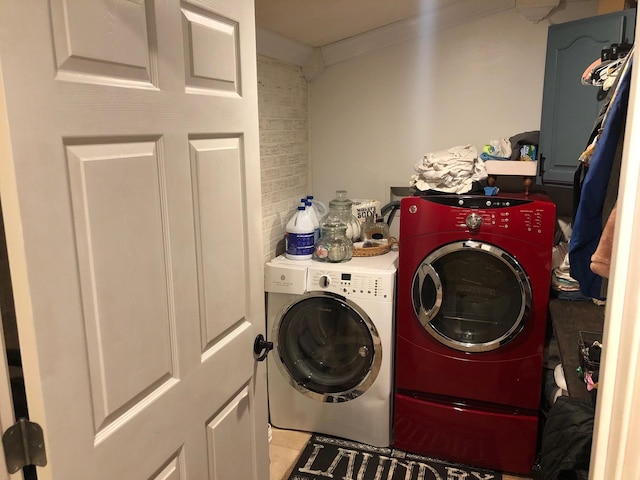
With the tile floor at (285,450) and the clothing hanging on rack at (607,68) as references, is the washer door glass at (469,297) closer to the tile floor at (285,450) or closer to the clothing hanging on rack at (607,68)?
the tile floor at (285,450)

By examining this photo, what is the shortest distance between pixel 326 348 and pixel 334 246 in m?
0.52

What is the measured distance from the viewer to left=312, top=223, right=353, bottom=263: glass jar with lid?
257 centimetres

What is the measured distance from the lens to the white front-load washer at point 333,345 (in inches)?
96.0

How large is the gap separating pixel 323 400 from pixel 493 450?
828mm

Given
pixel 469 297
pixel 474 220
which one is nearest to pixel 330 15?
pixel 474 220

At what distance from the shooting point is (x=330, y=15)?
2.44 metres

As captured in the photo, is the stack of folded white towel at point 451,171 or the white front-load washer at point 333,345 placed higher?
the stack of folded white towel at point 451,171

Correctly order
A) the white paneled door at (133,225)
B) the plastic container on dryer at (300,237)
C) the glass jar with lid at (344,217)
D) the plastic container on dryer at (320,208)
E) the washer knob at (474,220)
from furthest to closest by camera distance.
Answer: the plastic container on dryer at (320,208)
the glass jar with lid at (344,217)
the plastic container on dryer at (300,237)
the washer knob at (474,220)
the white paneled door at (133,225)

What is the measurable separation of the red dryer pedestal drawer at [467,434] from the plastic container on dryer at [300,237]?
846mm

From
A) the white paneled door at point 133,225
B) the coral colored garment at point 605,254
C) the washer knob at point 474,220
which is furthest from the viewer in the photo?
the washer knob at point 474,220

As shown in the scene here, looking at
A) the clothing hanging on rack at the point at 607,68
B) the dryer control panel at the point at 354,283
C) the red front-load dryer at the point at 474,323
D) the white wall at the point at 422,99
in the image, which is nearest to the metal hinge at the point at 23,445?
the clothing hanging on rack at the point at 607,68

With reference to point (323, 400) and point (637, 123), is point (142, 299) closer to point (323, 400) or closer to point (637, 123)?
point (637, 123)

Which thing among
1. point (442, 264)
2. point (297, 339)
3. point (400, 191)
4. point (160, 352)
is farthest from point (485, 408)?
point (160, 352)

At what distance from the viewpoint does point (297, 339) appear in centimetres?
264
